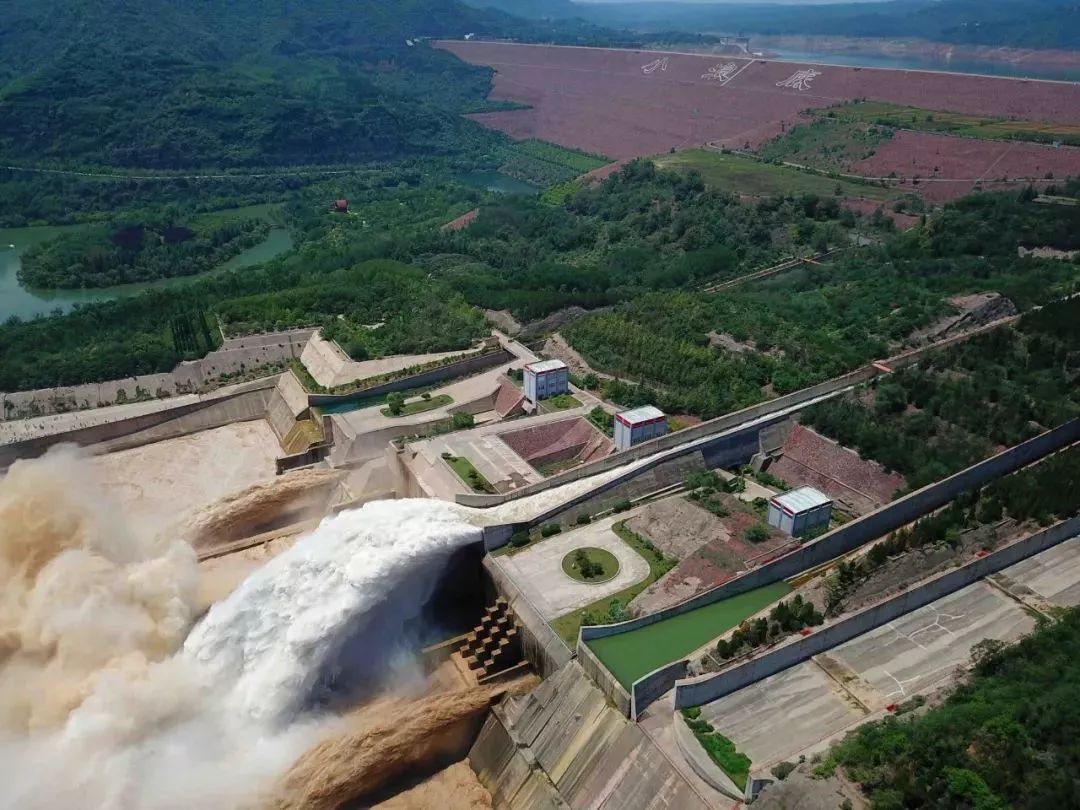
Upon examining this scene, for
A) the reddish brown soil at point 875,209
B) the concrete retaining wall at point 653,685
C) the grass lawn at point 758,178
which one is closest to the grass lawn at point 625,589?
the concrete retaining wall at point 653,685

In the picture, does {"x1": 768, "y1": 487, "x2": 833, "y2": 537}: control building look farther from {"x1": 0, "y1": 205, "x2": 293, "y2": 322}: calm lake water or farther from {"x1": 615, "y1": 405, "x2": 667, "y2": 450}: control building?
{"x1": 0, "y1": 205, "x2": 293, "y2": 322}: calm lake water

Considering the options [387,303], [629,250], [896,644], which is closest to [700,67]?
[629,250]

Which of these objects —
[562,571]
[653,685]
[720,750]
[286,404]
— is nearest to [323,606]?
[562,571]

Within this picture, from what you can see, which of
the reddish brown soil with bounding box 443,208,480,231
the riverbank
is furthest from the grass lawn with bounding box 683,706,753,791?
the riverbank

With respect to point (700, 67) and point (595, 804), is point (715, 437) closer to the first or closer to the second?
point (595, 804)

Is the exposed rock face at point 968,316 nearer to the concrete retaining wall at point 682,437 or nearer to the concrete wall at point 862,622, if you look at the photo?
the concrete retaining wall at point 682,437
